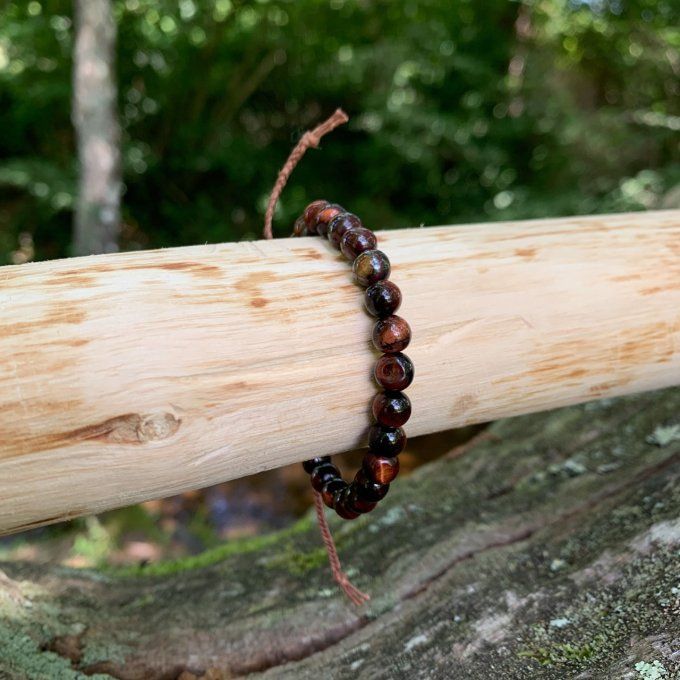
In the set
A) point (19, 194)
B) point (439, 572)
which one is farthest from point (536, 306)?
point (19, 194)

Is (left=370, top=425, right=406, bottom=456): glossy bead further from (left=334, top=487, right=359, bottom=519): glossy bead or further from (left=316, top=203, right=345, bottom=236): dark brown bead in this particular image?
(left=316, top=203, right=345, bottom=236): dark brown bead

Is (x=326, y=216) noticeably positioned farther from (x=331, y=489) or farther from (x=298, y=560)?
(x=298, y=560)

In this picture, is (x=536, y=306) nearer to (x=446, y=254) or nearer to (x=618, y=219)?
(x=446, y=254)

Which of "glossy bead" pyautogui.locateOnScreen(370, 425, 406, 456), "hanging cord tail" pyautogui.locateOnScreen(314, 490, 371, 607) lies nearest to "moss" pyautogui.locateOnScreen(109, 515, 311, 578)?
"hanging cord tail" pyautogui.locateOnScreen(314, 490, 371, 607)

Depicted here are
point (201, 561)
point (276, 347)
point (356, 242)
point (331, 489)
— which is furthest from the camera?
point (201, 561)

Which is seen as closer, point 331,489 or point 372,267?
point 372,267

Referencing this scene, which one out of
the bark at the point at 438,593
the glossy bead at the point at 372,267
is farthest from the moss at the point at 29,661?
the glossy bead at the point at 372,267

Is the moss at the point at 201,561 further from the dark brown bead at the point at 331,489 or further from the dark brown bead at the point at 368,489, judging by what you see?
the dark brown bead at the point at 368,489

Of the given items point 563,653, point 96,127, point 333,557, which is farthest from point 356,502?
point 96,127
